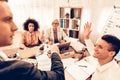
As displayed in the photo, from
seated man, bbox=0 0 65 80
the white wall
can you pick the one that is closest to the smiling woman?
the white wall

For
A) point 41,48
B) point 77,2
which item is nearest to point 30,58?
point 41,48

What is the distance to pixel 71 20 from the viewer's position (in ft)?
13.4

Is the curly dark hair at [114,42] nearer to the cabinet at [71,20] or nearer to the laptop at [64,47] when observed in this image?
the laptop at [64,47]

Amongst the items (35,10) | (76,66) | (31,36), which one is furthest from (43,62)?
(35,10)

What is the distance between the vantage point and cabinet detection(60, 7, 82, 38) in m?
4.02

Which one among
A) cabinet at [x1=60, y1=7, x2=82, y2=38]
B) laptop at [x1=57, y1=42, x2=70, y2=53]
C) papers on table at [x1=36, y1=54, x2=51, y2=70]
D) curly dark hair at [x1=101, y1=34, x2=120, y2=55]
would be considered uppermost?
cabinet at [x1=60, y1=7, x2=82, y2=38]

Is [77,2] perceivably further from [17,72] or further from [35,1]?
[17,72]

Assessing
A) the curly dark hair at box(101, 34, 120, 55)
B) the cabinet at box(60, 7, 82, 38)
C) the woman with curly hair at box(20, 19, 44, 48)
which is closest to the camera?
the curly dark hair at box(101, 34, 120, 55)

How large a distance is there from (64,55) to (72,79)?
1.72ft

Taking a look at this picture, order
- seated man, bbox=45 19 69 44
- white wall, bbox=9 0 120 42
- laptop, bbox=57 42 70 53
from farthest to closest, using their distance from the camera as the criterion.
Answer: white wall, bbox=9 0 120 42 < seated man, bbox=45 19 69 44 < laptop, bbox=57 42 70 53

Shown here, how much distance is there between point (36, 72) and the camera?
78 cm

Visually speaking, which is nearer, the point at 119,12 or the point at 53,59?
the point at 53,59

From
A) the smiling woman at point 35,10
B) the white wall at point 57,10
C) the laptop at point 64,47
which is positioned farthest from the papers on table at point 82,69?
the smiling woman at point 35,10

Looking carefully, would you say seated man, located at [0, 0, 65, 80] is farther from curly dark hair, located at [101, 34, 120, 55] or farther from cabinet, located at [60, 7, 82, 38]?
cabinet, located at [60, 7, 82, 38]
